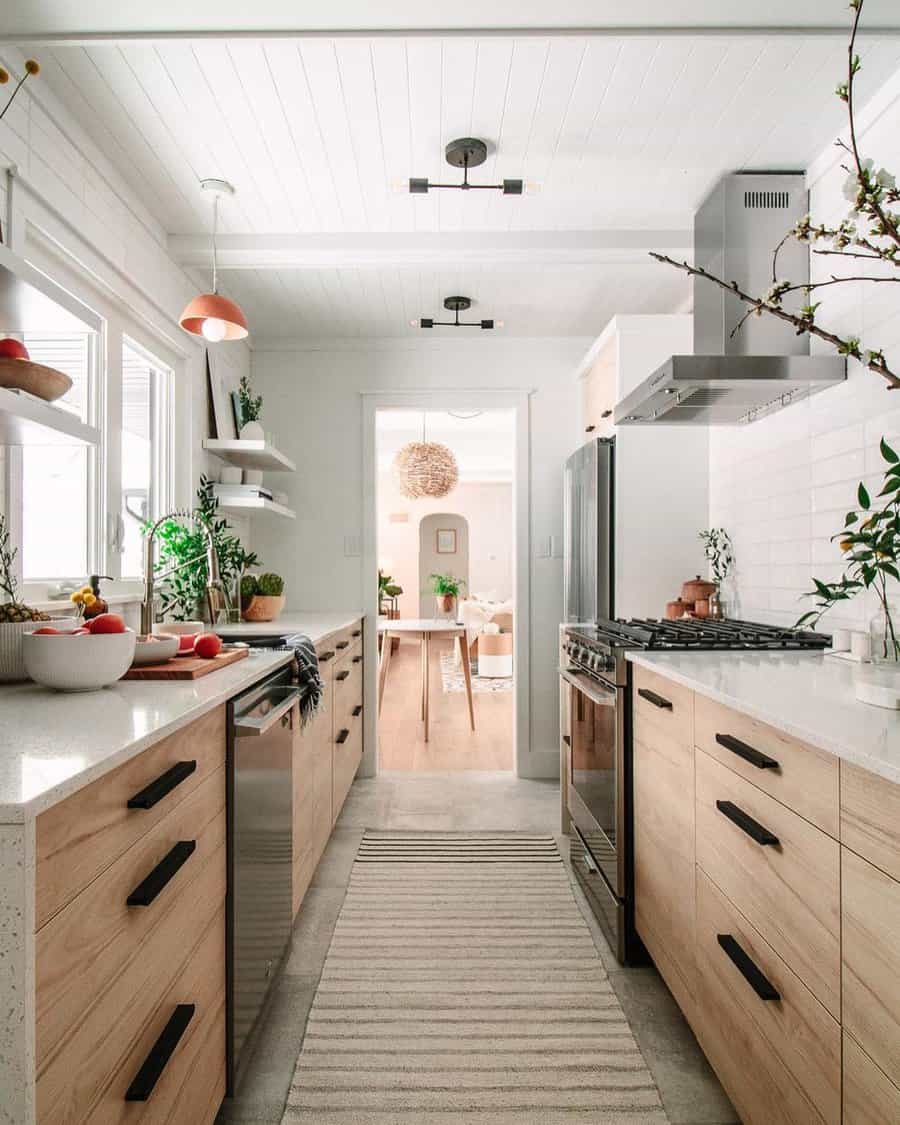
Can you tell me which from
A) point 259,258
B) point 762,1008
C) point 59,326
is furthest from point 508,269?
point 762,1008

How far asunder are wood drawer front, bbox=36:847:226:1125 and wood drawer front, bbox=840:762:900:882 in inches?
39.4

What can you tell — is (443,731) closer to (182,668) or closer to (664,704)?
(664,704)

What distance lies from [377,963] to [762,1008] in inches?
48.7

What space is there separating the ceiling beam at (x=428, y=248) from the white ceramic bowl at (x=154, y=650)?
194 centimetres

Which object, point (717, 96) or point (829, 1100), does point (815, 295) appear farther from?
point (829, 1100)

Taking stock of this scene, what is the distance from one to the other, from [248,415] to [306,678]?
6.53ft

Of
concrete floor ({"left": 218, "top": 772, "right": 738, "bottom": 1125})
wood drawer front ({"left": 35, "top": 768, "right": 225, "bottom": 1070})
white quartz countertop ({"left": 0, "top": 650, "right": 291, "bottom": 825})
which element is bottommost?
concrete floor ({"left": 218, "top": 772, "right": 738, "bottom": 1125})

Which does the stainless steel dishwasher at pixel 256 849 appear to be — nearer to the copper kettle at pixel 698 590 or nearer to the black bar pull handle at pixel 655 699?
the black bar pull handle at pixel 655 699

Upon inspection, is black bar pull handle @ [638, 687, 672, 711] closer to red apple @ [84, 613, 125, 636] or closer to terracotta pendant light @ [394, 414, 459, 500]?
red apple @ [84, 613, 125, 636]

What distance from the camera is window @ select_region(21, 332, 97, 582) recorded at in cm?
212

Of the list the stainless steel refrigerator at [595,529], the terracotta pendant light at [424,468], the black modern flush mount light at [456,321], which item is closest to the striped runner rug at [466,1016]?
the stainless steel refrigerator at [595,529]

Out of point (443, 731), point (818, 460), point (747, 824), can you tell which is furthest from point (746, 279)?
point (443, 731)

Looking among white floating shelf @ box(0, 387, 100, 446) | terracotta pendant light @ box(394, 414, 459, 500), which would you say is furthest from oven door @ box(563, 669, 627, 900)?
terracotta pendant light @ box(394, 414, 459, 500)

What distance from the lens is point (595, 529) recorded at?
129 inches
